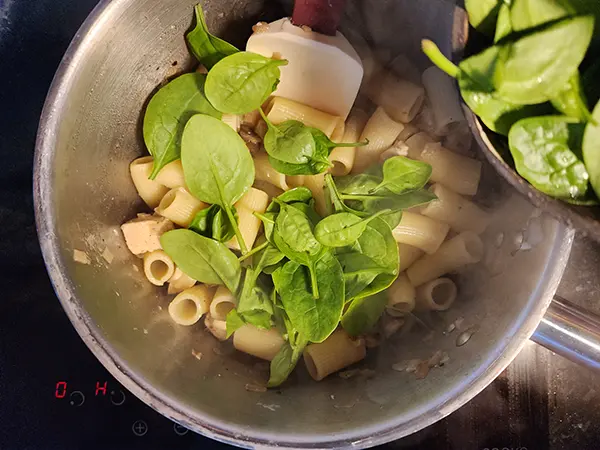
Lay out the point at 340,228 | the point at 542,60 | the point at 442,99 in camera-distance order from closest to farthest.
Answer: the point at 542,60, the point at 340,228, the point at 442,99

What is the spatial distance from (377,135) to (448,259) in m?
0.19

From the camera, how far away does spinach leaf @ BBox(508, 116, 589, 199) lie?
1.91 feet

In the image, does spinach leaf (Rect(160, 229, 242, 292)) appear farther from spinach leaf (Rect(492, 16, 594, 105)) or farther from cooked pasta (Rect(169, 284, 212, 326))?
spinach leaf (Rect(492, 16, 594, 105))

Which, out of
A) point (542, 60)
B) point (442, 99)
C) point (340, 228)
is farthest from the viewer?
point (442, 99)

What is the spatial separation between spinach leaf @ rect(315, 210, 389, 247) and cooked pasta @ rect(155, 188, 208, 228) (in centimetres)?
17

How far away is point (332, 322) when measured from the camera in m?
0.71

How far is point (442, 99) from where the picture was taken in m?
0.82

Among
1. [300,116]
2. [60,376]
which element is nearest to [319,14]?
[300,116]

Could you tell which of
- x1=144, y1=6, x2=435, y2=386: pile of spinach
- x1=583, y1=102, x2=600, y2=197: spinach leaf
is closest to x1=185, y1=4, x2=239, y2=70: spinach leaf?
x1=144, y1=6, x2=435, y2=386: pile of spinach

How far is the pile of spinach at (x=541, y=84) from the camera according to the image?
560mm

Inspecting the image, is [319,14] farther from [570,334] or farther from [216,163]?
[570,334]

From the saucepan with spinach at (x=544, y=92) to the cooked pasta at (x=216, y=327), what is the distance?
0.41 metres

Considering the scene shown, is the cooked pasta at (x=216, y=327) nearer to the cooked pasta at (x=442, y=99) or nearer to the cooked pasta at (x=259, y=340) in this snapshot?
the cooked pasta at (x=259, y=340)

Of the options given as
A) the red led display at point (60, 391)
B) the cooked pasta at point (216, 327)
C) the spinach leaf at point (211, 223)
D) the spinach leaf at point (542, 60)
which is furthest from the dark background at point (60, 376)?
the spinach leaf at point (542, 60)
